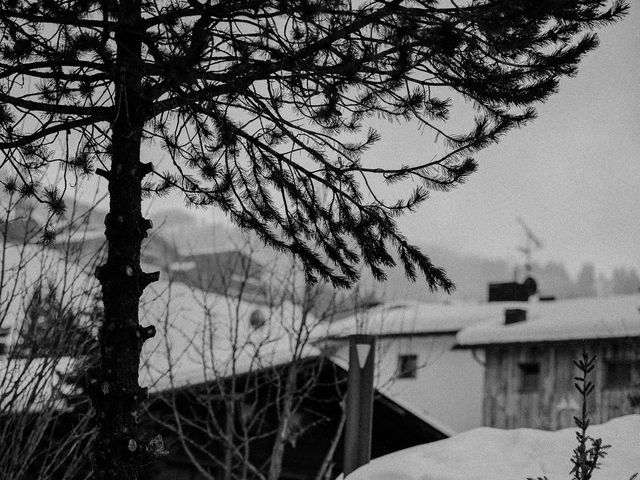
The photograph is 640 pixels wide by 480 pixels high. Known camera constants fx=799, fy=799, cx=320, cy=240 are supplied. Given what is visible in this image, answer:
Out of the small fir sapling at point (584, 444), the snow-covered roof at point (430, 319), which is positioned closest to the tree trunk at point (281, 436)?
the small fir sapling at point (584, 444)

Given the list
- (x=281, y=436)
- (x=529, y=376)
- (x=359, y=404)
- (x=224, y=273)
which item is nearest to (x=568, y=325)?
(x=529, y=376)

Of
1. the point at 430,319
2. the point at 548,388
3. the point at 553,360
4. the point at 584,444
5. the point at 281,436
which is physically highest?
the point at 430,319

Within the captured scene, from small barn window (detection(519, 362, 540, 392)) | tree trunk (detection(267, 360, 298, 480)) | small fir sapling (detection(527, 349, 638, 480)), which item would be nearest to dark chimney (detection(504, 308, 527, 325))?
small barn window (detection(519, 362, 540, 392))

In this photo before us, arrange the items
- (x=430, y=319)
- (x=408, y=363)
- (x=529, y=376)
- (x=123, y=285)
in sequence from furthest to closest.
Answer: (x=408, y=363) → (x=430, y=319) → (x=529, y=376) → (x=123, y=285)

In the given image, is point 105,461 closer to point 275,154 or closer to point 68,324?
point 275,154

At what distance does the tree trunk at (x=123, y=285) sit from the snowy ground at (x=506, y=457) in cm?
222

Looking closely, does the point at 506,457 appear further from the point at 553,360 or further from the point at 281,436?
the point at 553,360

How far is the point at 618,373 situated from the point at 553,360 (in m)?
1.63

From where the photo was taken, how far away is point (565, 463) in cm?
546

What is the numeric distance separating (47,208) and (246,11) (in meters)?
2.00

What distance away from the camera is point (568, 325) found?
1989 centimetres

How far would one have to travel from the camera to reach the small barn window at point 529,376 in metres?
21.2

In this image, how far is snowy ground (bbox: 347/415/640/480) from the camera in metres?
5.36

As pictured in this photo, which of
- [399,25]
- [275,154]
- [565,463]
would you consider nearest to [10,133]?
[275,154]
